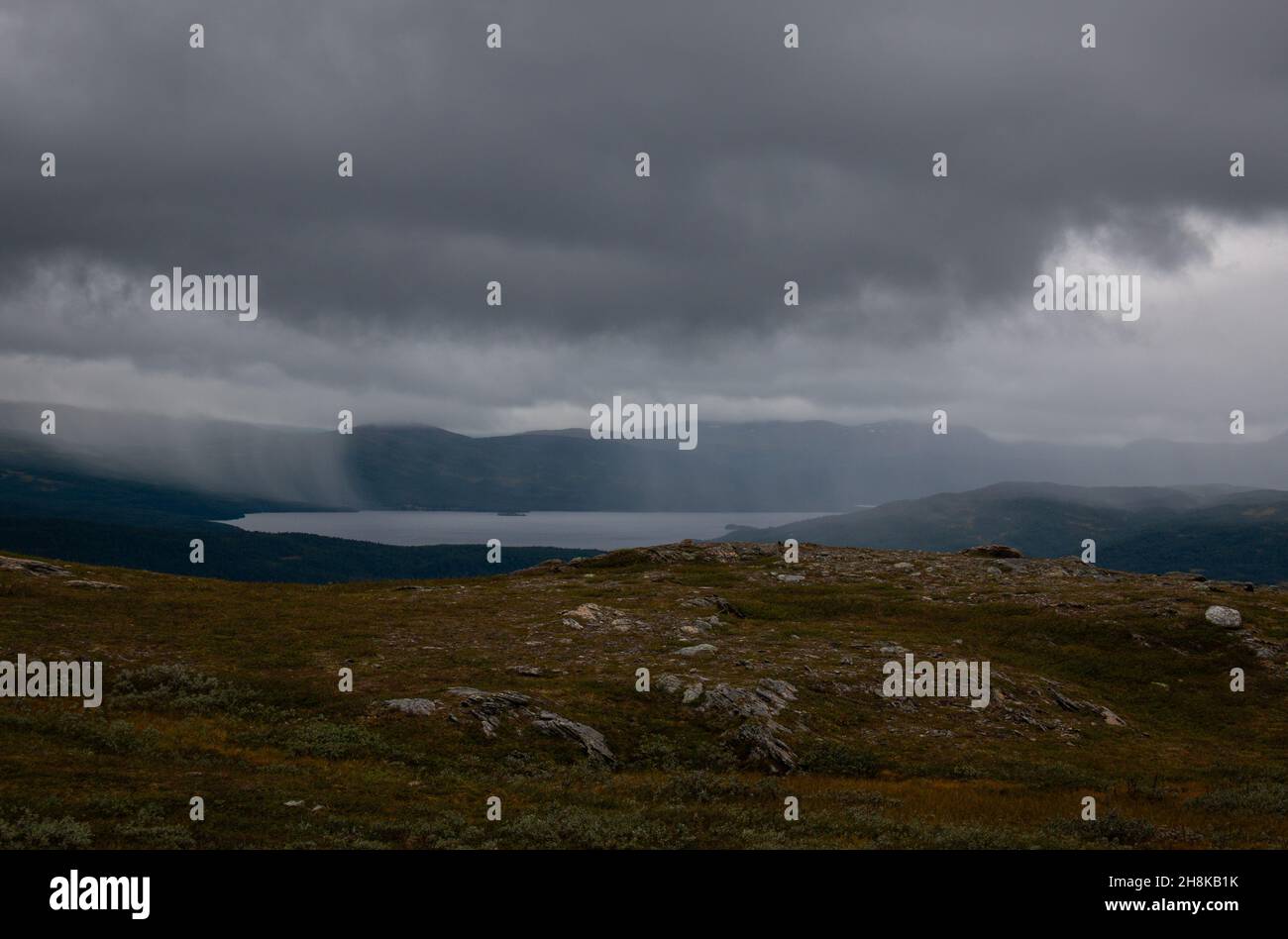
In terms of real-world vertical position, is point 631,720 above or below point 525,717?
below

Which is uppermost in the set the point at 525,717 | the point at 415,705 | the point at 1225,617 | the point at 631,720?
the point at 1225,617

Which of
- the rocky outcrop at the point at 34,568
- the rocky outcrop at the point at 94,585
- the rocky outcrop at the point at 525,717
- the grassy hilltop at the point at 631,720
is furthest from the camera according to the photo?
the rocky outcrop at the point at 34,568

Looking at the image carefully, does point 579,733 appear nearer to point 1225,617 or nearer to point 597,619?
point 597,619

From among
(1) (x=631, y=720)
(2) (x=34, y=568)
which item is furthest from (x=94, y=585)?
(1) (x=631, y=720)

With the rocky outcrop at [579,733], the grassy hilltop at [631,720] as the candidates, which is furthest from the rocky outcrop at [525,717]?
the grassy hilltop at [631,720]

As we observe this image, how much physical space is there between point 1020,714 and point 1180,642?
1960cm

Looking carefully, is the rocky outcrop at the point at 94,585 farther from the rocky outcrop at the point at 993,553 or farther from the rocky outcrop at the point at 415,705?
the rocky outcrop at the point at 993,553

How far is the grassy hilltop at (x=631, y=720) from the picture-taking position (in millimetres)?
20547

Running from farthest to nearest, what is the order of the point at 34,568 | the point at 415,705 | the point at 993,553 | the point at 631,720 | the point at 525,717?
the point at 993,553
the point at 34,568
the point at 631,720
the point at 525,717
the point at 415,705

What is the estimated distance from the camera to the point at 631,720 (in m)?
33.4

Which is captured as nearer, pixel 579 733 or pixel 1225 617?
pixel 579 733
